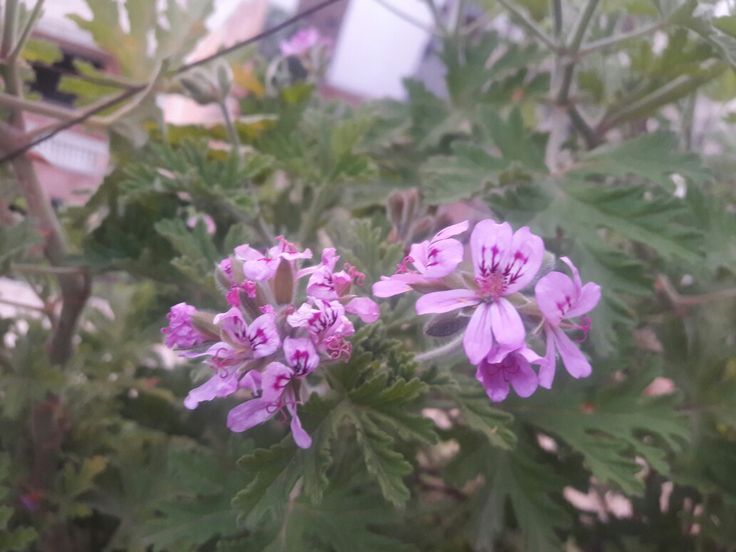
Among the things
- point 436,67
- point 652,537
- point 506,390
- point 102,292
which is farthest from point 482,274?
point 436,67

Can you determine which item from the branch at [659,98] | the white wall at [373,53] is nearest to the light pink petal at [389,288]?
the branch at [659,98]

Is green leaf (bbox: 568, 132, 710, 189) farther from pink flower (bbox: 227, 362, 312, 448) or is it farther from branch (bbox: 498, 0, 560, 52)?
pink flower (bbox: 227, 362, 312, 448)

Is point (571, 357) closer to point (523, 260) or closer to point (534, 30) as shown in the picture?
point (523, 260)

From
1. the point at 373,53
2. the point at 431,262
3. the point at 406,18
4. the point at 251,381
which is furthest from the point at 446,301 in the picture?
the point at 373,53

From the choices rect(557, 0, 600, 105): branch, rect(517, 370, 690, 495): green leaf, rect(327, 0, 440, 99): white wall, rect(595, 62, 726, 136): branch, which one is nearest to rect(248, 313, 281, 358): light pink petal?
rect(517, 370, 690, 495): green leaf

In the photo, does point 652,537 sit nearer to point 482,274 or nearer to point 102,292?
point 482,274
